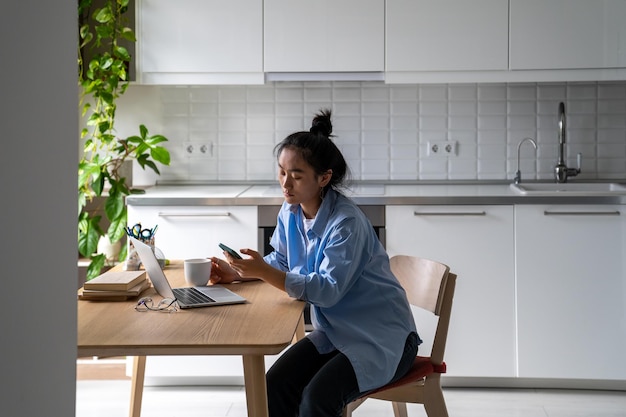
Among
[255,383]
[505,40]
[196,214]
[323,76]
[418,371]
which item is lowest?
[418,371]

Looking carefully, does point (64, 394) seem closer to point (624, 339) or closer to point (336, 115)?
point (624, 339)

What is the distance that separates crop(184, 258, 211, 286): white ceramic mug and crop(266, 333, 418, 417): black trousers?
31cm

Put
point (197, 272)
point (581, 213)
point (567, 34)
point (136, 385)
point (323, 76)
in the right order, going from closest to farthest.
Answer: point (197, 272), point (136, 385), point (581, 213), point (567, 34), point (323, 76)

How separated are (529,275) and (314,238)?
5.04 feet

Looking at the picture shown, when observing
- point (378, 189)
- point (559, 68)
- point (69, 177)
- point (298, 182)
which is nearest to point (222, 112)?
point (378, 189)

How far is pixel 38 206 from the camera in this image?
1.84ft

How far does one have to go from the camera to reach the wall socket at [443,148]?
4.02 m

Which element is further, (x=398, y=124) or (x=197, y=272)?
(x=398, y=124)

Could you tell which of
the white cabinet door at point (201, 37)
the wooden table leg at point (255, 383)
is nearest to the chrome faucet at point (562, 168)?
the white cabinet door at point (201, 37)

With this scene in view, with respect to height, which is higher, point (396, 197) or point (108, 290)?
point (396, 197)

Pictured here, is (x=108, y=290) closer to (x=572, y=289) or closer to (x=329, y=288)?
(x=329, y=288)

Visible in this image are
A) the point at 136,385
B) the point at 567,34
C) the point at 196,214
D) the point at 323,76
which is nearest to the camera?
the point at 136,385

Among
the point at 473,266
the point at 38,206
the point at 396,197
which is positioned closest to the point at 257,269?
the point at 38,206

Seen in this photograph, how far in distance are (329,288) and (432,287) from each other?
1.28 feet
